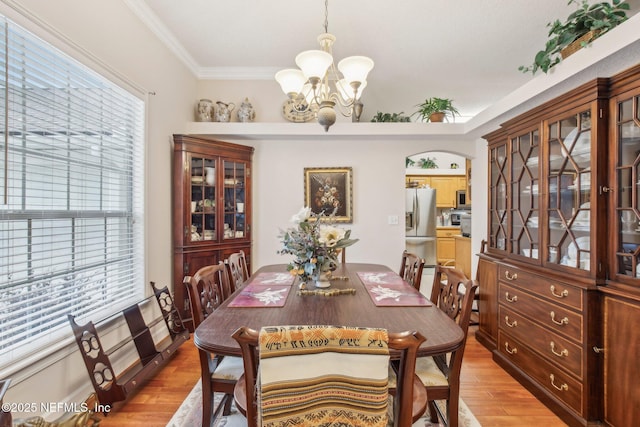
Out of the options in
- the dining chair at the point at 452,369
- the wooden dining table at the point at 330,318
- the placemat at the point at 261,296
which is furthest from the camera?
the placemat at the point at 261,296

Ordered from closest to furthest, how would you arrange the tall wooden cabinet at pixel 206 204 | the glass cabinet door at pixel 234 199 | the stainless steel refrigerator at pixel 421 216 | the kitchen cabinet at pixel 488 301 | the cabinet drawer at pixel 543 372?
the cabinet drawer at pixel 543 372 < the kitchen cabinet at pixel 488 301 < the tall wooden cabinet at pixel 206 204 < the glass cabinet door at pixel 234 199 < the stainless steel refrigerator at pixel 421 216

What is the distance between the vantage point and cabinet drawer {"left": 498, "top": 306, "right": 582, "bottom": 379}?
1839mm

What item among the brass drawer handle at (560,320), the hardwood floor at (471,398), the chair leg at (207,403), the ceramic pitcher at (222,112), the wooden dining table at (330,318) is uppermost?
the ceramic pitcher at (222,112)

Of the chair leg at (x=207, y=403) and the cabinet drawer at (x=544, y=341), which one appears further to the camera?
the cabinet drawer at (x=544, y=341)

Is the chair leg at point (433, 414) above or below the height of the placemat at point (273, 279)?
below

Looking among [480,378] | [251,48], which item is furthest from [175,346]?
[251,48]

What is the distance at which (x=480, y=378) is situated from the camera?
2.38 m

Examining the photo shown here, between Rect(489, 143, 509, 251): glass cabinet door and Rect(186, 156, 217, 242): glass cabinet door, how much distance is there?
282cm

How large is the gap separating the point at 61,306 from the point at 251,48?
8.96 ft

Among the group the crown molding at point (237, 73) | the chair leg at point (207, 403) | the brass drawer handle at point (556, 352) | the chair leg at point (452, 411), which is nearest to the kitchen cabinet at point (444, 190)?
the crown molding at point (237, 73)

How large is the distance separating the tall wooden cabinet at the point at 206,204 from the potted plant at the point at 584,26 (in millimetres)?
2963

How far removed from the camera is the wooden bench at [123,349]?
1.88m

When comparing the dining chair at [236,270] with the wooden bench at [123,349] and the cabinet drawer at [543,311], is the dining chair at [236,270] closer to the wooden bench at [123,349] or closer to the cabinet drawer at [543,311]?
the wooden bench at [123,349]

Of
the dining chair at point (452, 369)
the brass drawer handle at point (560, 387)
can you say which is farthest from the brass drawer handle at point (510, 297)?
the dining chair at point (452, 369)
